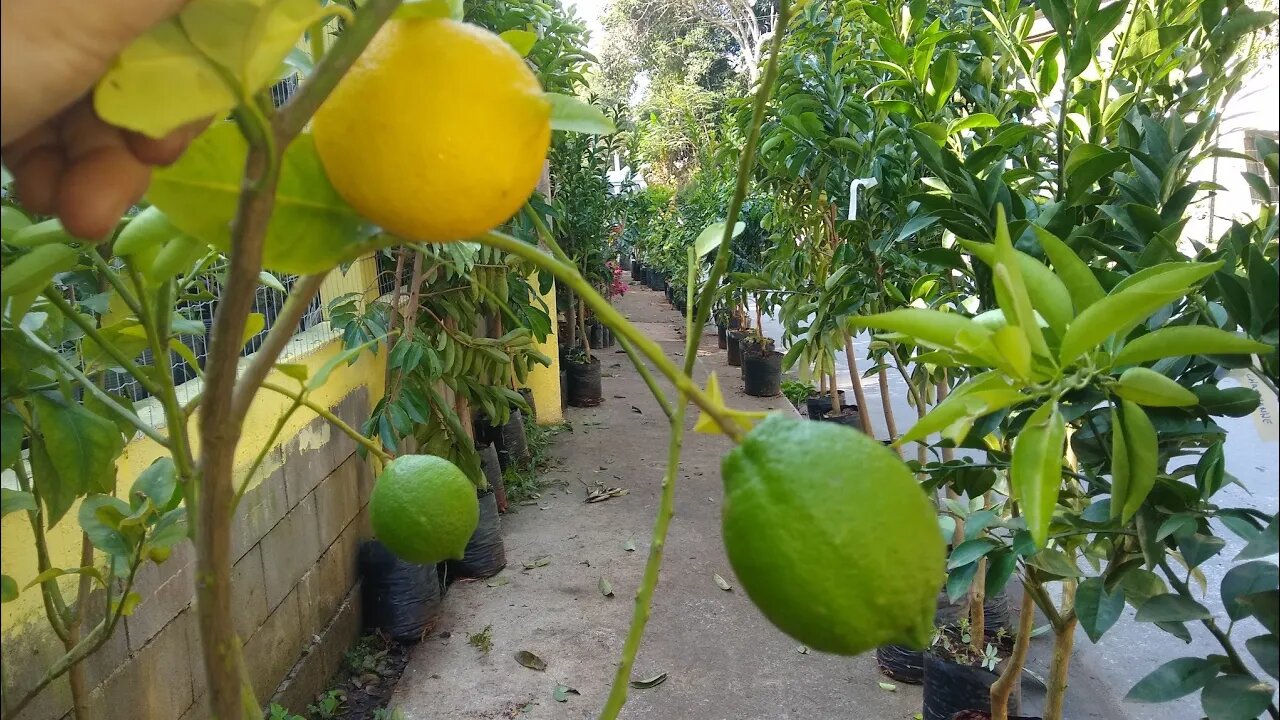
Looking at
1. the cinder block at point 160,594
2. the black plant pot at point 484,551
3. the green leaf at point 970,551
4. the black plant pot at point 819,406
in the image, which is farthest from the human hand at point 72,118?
the black plant pot at point 819,406

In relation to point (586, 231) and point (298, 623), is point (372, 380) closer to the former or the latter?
point (298, 623)

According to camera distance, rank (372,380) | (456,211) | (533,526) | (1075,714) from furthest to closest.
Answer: (533,526), (372,380), (1075,714), (456,211)

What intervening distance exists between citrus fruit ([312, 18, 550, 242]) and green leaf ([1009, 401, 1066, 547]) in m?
0.48

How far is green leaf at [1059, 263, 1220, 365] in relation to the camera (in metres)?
0.63

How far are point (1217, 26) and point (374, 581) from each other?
295cm

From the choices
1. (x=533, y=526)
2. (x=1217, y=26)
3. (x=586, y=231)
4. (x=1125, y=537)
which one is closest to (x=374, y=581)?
(x=533, y=526)

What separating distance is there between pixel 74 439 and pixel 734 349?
24.4 ft

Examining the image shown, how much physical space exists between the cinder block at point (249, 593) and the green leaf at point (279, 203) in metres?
2.01

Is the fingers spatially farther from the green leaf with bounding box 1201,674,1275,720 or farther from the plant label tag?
the green leaf with bounding box 1201,674,1275,720

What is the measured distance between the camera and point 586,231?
662cm

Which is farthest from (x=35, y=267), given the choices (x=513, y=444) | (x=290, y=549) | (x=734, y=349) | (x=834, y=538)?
(x=734, y=349)

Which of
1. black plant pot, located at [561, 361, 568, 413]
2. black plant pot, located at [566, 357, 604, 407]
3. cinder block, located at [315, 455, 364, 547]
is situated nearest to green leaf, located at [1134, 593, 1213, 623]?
cinder block, located at [315, 455, 364, 547]

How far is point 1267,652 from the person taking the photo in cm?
63

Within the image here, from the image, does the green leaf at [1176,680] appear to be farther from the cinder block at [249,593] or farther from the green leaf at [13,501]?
the cinder block at [249,593]
